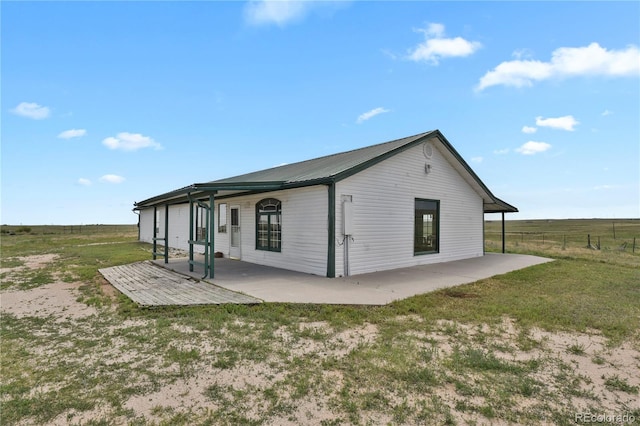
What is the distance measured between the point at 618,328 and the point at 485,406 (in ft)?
12.2

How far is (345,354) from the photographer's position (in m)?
3.87

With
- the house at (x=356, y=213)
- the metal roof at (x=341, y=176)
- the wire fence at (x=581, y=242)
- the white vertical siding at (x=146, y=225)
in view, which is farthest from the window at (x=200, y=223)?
the wire fence at (x=581, y=242)

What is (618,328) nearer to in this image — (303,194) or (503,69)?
(303,194)

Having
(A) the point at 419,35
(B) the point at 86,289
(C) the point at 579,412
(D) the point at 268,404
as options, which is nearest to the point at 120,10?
(B) the point at 86,289

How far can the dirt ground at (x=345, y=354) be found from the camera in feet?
8.96

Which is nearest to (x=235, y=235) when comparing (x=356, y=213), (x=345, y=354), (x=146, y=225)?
(x=356, y=213)

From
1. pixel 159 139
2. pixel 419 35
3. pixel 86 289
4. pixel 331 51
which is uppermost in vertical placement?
pixel 331 51

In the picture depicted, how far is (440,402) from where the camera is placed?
2848 millimetres

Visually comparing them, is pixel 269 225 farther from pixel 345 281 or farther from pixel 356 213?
pixel 345 281

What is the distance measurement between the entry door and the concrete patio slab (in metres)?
1.10

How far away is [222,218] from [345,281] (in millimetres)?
7694
